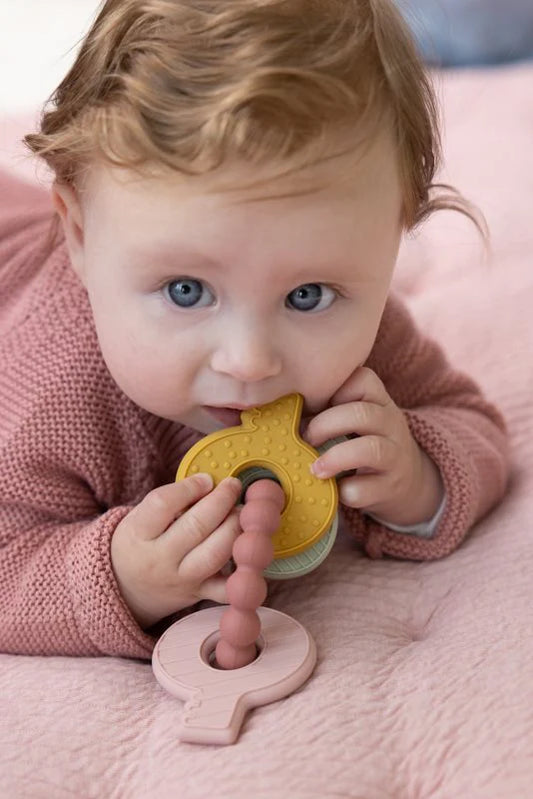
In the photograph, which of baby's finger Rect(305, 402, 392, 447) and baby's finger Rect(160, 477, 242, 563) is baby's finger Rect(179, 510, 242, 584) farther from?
baby's finger Rect(305, 402, 392, 447)

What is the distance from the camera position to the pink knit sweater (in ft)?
2.99

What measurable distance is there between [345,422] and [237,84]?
31 cm

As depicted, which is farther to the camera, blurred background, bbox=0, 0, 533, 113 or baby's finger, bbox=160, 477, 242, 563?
blurred background, bbox=0, 0, 533, 113

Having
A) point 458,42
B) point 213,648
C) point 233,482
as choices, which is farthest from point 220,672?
point 458,42

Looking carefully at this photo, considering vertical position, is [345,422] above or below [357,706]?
above

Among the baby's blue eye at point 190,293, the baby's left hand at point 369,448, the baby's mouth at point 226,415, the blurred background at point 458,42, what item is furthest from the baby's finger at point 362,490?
the blurred background at point 458,42

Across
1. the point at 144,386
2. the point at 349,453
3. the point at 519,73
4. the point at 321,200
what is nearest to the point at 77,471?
the point at 144,386

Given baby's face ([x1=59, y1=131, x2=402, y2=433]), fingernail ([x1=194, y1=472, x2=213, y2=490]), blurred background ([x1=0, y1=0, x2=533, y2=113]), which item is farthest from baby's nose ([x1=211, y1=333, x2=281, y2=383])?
blurred background ([x1=0, y1=0, x2=533, y2=113])

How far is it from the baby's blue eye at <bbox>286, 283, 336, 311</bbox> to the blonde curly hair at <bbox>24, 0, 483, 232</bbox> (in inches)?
4.2

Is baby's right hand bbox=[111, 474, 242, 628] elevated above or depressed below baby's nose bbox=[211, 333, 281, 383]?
below

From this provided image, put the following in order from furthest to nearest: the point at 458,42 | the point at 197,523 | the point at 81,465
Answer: the point at 458,42 → the point at 81,465 → the point at 197,523

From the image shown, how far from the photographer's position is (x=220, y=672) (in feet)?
2.64

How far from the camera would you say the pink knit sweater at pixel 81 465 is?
0.91 meters

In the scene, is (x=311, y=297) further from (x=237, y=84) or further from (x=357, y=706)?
(x=357, y=706)
